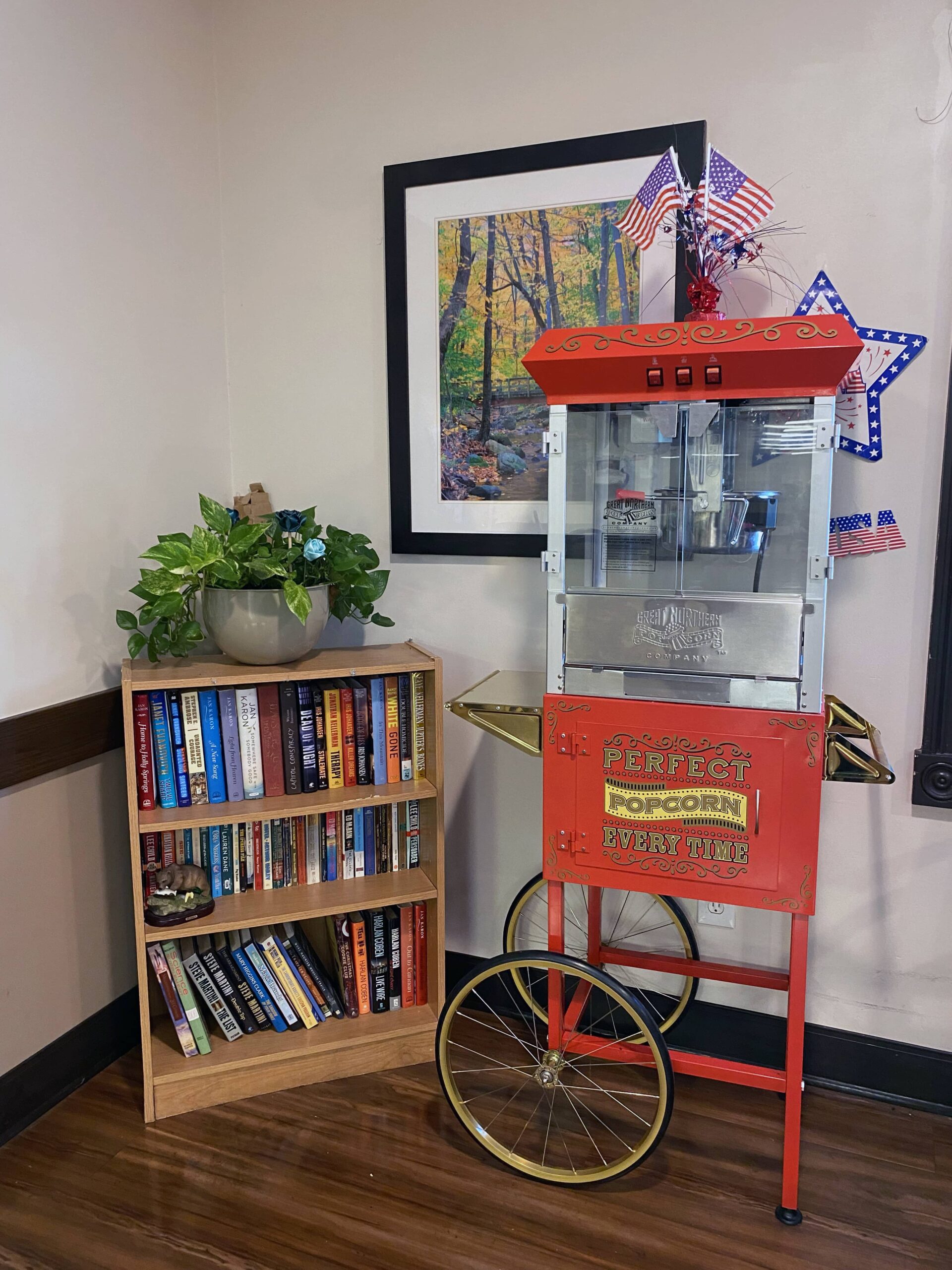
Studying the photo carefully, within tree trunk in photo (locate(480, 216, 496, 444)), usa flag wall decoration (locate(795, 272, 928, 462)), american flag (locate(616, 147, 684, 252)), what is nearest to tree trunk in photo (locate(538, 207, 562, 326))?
tree trunk in photo (locate(480, 216, 496, 444))

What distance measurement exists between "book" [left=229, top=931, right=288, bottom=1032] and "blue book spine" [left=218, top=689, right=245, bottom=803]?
0.34m

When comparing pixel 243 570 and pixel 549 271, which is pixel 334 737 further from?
pixel 549 271

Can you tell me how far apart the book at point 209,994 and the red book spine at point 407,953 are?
38 cm

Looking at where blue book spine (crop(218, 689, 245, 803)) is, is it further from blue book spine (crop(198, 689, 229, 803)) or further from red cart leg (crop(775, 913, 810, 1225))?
red cart leg (crop(775, 913, 810, 1225))

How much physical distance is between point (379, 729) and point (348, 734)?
0.23 ft

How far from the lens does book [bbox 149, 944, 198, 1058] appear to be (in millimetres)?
1956

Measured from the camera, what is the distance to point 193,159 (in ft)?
7.50

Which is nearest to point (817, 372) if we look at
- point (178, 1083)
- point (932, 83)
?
point (932, 83)

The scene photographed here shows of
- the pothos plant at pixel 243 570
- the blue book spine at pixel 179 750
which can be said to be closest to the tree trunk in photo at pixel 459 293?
the pothos plant at pixel 243 570

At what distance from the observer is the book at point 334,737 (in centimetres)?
206

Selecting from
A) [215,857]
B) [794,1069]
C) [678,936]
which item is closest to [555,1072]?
[794,1069]

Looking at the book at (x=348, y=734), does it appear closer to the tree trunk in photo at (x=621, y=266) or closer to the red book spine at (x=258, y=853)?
the red book spine at (x=258, y=853)

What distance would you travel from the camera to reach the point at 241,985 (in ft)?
6.74

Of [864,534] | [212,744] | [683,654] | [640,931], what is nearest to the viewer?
[683,654]
